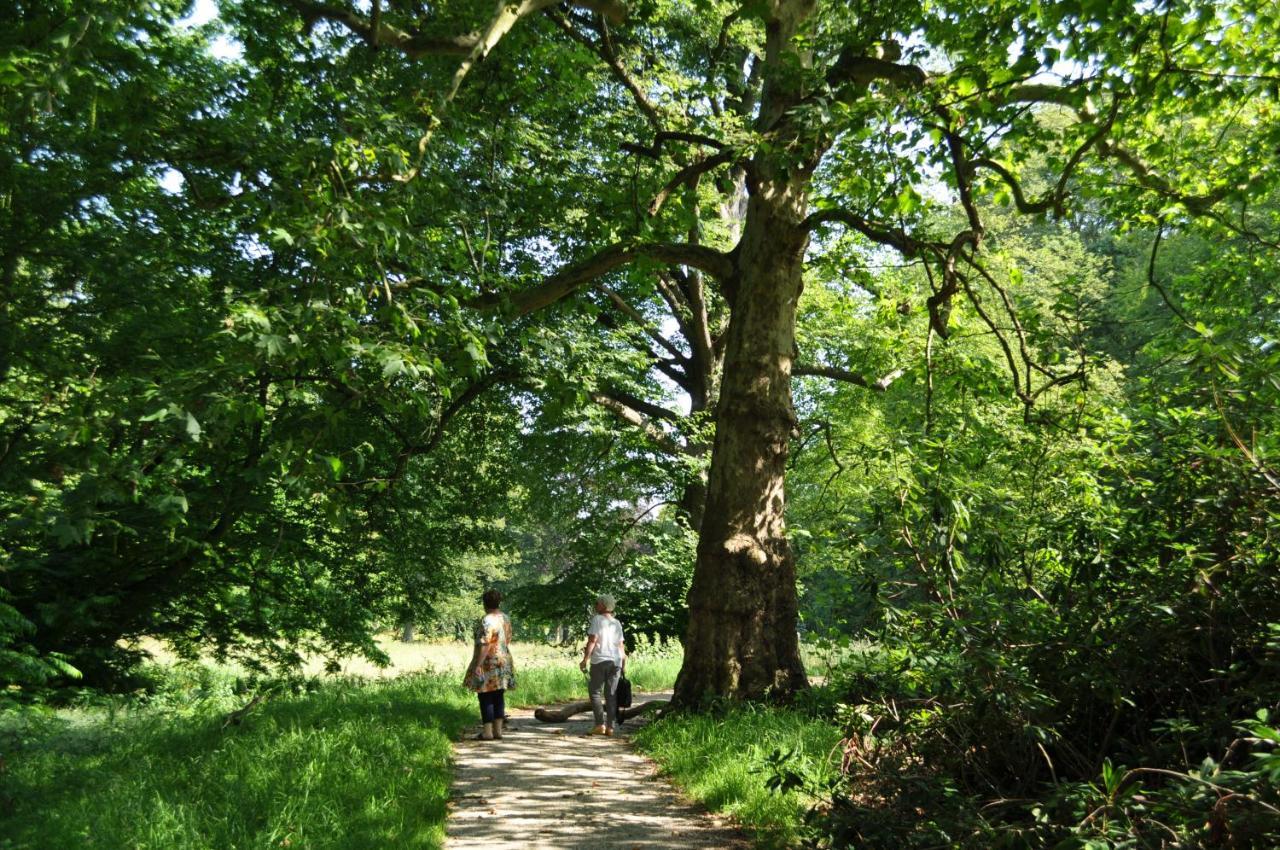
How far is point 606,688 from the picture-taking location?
11977mm

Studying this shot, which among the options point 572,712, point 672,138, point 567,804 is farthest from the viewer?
point 572,712

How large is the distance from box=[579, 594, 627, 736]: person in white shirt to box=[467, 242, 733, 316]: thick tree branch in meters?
3.83

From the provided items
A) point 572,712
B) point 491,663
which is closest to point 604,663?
point 491,663

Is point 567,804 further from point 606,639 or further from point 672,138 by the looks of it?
point 672,138

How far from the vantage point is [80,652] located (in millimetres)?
Result: 12531

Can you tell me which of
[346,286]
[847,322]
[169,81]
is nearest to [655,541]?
[847,322]

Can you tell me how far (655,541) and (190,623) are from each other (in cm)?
807

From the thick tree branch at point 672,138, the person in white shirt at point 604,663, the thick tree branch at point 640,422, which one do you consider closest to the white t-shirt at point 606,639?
the person in white shirt at point 604,663

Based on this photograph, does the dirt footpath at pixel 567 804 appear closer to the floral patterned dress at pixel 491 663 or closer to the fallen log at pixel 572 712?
the floral patterned dress at pixel 491 663

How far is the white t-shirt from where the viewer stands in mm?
11750

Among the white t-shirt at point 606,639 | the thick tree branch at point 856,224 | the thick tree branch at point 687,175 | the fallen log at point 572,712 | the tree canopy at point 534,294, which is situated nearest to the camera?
the tree canopy at point 534,294

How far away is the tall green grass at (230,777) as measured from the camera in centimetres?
521

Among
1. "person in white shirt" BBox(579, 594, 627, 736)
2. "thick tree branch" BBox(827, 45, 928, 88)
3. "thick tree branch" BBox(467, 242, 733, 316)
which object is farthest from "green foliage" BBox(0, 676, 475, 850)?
"thick tree branch" BBox(827, 45, 928, 88)

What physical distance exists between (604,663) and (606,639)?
1.08 ft
